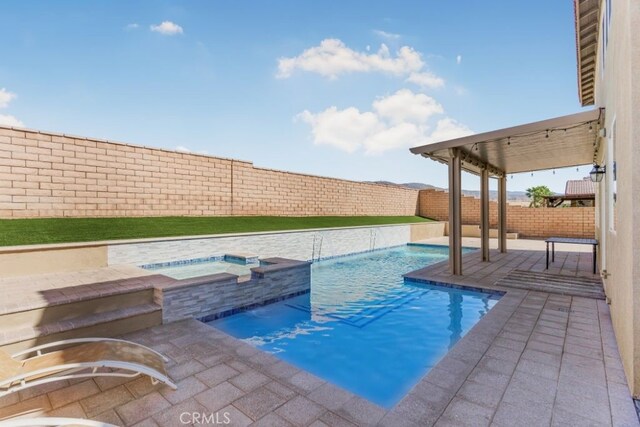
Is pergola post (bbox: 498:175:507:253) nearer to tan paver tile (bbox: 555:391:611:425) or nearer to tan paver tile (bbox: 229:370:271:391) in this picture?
tan paver tile (bbox: 555:391:611:425)

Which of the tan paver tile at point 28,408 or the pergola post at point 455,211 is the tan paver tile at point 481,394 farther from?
the pergola post at point 455,211

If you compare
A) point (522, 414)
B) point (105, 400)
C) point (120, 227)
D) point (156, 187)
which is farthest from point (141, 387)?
point (156, 187)

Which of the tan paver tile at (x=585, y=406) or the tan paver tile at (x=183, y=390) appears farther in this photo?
the tan paver tile at (x=183, y=390)

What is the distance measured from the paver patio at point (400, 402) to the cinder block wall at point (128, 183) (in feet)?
24.7

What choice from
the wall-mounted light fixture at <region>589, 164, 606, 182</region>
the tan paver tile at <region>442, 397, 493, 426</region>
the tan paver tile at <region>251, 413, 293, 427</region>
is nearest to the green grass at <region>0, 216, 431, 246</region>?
the tan paver tile at <region>251, 413, 293, 427</region>

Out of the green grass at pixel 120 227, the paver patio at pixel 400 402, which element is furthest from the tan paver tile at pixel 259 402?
the green grass at pixel 120 227

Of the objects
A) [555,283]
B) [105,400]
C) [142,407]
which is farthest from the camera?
[555,283]

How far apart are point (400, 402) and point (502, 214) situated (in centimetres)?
1135

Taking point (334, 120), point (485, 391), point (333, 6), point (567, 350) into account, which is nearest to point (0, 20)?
point (333, 6)

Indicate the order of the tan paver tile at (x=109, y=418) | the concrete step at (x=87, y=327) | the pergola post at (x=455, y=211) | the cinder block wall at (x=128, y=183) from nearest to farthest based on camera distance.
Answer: the tan paver tile at (x=109, y=418) → the concrete step at (x=87, y=327) → the pergola post at (x=455, y=211) → the cinder block wall at (x=128, y=183)

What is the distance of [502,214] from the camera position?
12.0 m

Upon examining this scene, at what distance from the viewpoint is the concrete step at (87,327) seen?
379cm

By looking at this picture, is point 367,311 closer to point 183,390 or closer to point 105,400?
point 183,390

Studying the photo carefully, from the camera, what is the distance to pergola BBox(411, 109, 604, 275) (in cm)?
630
